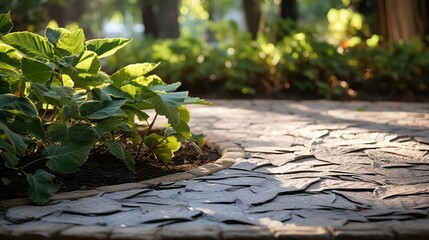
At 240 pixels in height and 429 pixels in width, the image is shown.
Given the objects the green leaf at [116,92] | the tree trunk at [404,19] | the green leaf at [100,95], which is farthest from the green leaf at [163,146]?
the tree trunk at [404,19]

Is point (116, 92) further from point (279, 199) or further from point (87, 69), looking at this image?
point (279, 199)

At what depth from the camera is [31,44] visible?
3.52 m

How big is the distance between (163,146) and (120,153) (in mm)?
492

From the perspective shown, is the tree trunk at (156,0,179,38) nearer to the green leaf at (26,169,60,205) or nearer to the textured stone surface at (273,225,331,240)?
the green leaf at (26,169,60,205)

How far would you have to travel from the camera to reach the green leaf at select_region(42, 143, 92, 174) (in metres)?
3.22

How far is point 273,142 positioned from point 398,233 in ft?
7.12

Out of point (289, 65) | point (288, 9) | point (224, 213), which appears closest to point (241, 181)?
point (224, 213)

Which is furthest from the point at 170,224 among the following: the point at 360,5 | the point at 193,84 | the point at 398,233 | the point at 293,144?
the point at 360,5

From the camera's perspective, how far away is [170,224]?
2711 millimetres

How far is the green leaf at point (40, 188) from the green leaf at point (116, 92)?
62 centimetres

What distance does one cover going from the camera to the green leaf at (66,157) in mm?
3221

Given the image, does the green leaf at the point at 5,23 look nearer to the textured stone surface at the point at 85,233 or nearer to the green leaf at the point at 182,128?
the green leaf at the point at 182,128

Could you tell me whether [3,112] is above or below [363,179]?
above

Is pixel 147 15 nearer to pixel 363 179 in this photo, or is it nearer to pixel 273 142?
pixel 273 142
